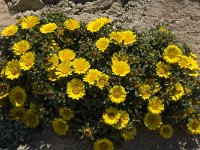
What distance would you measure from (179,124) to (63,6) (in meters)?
2.12

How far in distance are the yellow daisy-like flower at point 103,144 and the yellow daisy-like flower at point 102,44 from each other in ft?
2.87

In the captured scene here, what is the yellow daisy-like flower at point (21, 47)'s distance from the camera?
4844 mm

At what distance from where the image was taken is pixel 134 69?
4613 millimetres

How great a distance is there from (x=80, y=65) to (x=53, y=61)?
0.88 ft

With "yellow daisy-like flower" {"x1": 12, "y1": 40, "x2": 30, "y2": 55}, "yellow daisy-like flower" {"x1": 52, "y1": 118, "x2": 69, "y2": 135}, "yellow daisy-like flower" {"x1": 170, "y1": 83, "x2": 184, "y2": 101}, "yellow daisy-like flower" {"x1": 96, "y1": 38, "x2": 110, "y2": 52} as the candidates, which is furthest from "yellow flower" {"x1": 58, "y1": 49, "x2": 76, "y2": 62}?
"yellow daisy-like flower" {"x1": 170, "y1": 83, "x2": 184, "y2": 101}

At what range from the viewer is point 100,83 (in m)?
4.50

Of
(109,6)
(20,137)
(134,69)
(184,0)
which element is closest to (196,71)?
(134,69)

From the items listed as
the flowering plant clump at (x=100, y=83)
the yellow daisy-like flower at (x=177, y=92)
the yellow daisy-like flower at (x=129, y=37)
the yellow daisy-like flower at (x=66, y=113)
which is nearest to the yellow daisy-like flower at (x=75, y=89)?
the flowering plant clump at (x=100, y=83)

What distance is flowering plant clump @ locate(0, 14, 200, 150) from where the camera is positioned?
4535 mm

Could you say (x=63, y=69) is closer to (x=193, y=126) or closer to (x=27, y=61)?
(x=27, y=61)

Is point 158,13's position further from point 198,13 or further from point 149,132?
point 149,132

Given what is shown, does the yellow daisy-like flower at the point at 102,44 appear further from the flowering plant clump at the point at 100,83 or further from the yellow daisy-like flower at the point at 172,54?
the yellow daisy-like flower at the point at 172,54

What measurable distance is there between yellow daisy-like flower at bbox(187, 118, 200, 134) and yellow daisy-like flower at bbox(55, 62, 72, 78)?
1253mm

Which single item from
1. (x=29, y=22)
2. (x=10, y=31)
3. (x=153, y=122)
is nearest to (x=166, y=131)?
(x=153, y=122)
